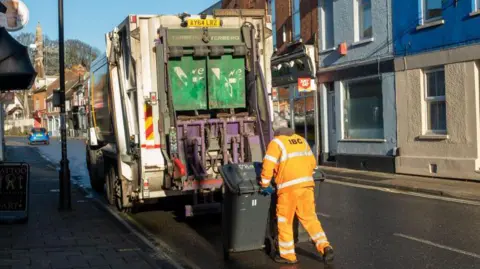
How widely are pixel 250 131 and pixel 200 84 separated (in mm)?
1094

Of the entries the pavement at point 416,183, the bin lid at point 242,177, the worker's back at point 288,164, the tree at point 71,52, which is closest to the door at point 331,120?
the pavement at point 416,183

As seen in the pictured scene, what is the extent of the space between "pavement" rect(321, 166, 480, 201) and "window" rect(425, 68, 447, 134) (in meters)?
1.41

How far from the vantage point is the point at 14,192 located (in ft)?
28.9

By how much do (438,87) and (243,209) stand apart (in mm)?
10224

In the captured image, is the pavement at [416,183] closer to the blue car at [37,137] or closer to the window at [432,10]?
the window at [432,10]

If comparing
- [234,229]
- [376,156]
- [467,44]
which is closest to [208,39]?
[234,229]

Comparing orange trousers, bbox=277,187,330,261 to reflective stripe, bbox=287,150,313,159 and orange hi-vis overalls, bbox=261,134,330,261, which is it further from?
reflective stripe, bbox=287,150,313,159

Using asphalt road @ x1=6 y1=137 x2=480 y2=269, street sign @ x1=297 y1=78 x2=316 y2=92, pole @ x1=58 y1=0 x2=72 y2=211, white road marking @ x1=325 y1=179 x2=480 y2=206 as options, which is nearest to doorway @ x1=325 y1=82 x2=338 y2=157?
street sign @ x1=297 y1=78 x2=316 y2=92

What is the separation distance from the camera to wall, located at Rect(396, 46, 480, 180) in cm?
1367

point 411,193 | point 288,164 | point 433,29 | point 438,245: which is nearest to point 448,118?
point 433,29

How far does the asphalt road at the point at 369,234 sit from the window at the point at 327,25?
29.3ft

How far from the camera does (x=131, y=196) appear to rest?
940 cm

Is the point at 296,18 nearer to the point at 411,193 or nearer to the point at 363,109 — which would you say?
the point at 363,109

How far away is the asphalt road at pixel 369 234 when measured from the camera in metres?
6.68
